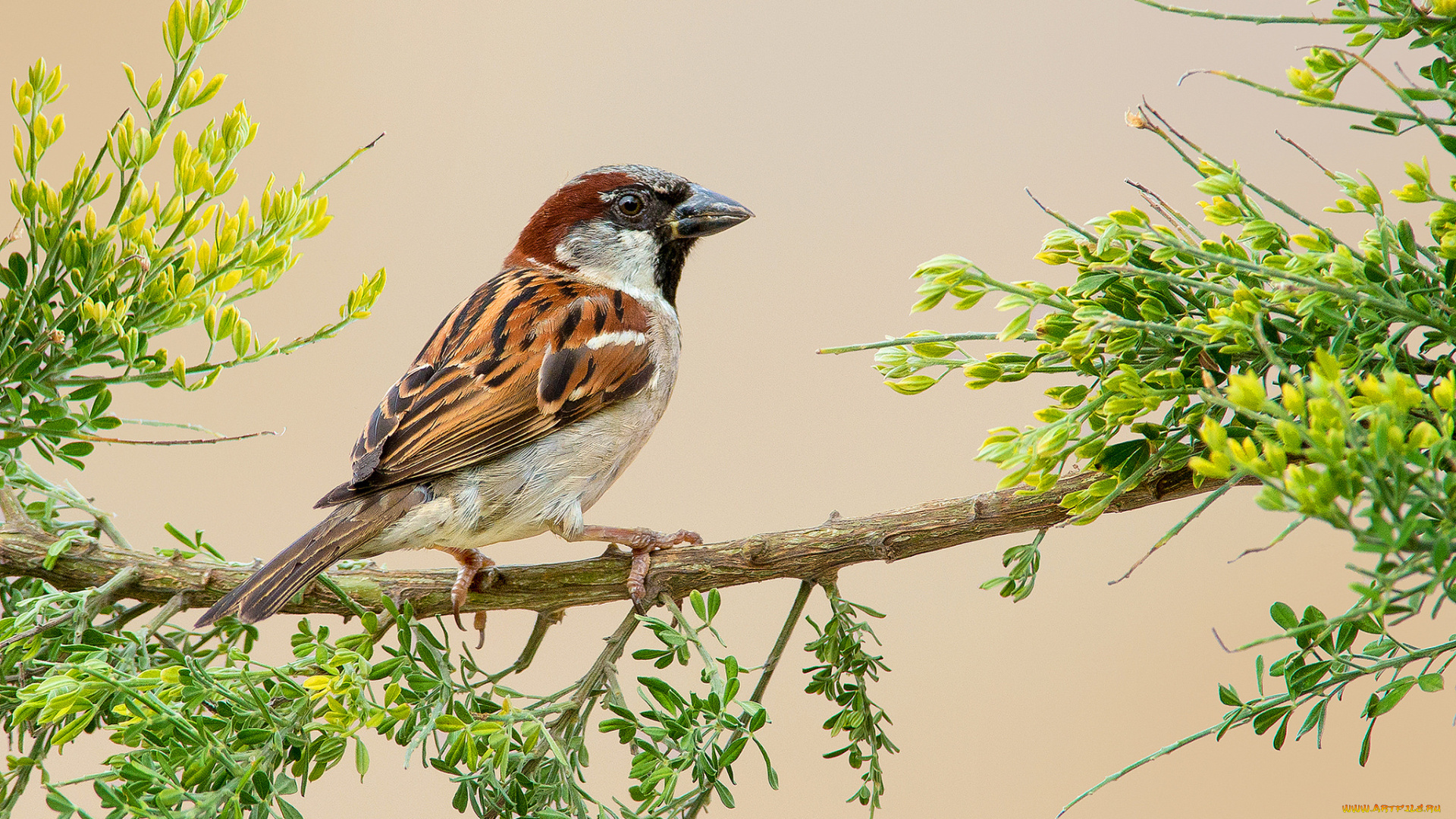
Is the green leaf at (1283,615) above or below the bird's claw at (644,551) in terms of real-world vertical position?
above

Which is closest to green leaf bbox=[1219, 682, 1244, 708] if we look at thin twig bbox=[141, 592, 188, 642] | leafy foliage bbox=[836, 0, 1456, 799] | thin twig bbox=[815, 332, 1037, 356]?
leafy foliage bbox=[836, 0, 1456, 799]

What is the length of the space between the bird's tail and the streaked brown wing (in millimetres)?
45

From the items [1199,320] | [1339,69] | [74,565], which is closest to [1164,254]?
[1199,320]

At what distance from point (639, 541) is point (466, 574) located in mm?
299

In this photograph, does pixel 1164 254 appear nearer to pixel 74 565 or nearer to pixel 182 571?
pixel 182 571

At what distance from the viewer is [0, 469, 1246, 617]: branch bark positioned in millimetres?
1458

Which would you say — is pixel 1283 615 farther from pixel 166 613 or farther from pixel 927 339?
pixel 166 613

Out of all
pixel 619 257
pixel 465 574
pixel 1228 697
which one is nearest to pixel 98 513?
pixel 465 574

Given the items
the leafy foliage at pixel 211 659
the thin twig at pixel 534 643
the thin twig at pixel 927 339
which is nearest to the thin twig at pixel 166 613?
the leafy foliage at pixel 211 659

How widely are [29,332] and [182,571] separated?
1.50ft

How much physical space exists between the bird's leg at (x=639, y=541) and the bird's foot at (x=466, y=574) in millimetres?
204

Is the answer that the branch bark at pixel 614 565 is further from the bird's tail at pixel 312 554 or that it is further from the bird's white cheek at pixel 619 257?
the bird's white cheek at pixel 619 257

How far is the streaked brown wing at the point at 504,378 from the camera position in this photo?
2.04 metres

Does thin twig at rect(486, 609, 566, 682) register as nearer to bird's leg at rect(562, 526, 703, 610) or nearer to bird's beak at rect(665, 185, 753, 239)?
bird's leg at rect(562, 526, 703, 610)
